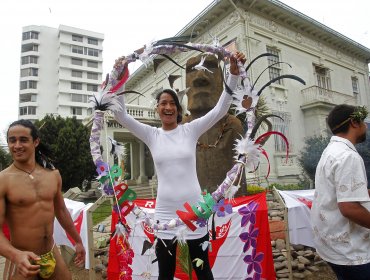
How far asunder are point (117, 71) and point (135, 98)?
26.2m

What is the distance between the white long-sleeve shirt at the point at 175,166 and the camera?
7.68ft

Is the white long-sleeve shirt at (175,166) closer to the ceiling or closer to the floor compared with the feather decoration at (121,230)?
closer to the ceiling

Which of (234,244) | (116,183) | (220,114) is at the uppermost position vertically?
(220,114)

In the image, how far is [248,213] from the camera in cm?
396

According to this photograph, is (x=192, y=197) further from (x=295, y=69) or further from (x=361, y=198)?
(x=295, y=69)

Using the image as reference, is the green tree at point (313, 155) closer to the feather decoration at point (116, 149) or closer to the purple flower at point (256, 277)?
the purple flower at point (256, 277)

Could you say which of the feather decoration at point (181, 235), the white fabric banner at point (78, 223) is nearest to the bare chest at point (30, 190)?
the feather decoration at point (181, 235)

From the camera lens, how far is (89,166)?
18.6 m

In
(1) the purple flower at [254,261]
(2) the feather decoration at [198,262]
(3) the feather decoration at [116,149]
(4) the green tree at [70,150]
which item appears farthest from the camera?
(4) the green tree at [70,150]

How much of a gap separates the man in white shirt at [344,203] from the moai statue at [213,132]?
122 inches

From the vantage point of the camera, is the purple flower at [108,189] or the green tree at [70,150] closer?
the purple flower at [108,189]

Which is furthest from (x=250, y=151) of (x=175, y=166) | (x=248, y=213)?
(x=248, y=213)

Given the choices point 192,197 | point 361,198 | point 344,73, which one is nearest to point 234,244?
point 192,197

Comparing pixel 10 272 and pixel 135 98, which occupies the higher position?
pixel 135 98
